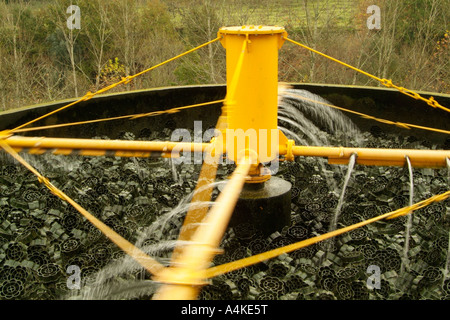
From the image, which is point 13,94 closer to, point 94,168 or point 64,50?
point 64,50

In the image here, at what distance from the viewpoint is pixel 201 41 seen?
2480 cm

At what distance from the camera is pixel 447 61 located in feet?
79.8

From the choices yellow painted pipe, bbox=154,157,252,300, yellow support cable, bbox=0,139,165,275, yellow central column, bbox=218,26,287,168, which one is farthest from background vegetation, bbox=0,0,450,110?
yellow painted pipe, bbox=154,157,252,300

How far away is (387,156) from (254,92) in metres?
1.30

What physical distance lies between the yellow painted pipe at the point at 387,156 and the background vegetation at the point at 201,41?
17.0 metres

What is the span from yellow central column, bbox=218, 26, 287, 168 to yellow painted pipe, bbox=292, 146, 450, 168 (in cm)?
48

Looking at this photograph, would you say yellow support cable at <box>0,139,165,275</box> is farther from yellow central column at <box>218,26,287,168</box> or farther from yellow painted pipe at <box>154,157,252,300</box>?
yellow painted pipe at <box>154,157,252,300</box>

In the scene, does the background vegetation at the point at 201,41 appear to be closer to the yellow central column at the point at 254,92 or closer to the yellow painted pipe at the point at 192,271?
the yellow central column at the point at 254,92

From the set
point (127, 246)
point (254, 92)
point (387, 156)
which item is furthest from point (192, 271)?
point (254, 92)

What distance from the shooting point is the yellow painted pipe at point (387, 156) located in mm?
3891

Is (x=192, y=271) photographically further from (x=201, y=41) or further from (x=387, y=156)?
(x=201, y=41)

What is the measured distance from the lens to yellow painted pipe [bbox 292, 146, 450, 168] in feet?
12.8

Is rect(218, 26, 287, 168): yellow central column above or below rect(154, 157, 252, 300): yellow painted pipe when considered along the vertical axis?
above
